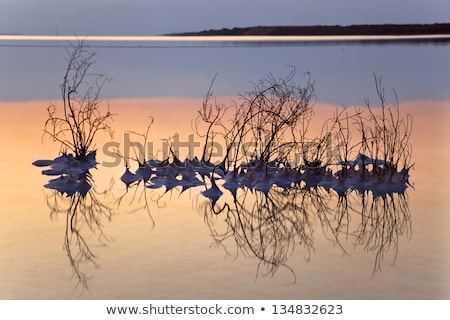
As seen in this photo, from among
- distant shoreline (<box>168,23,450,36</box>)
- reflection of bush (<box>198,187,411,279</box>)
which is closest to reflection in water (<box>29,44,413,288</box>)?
reflection of bush (<box>198,187,411,279</box>)

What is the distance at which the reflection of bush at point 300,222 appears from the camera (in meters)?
3.58

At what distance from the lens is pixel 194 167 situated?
183 inches

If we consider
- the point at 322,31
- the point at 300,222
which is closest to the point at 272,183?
the point at 300,222

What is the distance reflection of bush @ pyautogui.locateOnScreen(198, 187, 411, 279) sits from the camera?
11.7 feet

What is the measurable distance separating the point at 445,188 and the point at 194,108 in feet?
9.42

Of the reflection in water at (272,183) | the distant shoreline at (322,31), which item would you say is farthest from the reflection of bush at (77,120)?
the distant shoreline at (322,31)
